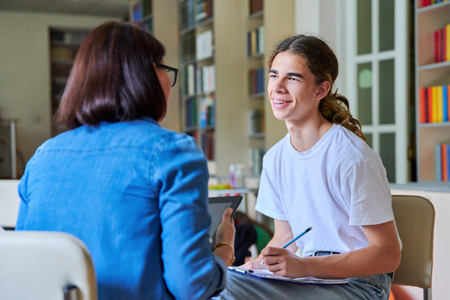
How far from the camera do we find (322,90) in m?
1.48

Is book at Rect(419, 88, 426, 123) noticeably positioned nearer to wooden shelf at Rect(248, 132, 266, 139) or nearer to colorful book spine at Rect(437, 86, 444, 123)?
colorful book spine at Rect(437, 86, 444, 123)

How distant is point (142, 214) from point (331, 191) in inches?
26.3

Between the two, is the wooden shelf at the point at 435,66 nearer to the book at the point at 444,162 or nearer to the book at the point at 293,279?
the book at the point at 444,162

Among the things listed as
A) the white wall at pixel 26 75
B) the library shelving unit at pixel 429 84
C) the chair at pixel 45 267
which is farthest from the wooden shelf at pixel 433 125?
the white wall at pixel 26 75

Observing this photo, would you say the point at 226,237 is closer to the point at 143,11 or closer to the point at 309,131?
the point at 309,131

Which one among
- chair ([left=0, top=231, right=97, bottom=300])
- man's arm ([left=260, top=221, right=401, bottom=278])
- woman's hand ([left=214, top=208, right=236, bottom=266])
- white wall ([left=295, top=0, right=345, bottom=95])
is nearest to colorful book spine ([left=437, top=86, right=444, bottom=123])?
white wall ([left=295, top=0, right=345, bottom=95])

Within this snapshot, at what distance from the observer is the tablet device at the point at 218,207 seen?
3.70 ft

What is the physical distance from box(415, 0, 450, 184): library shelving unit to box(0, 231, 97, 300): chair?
3.02 metres

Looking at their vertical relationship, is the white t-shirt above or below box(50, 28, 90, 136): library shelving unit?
below

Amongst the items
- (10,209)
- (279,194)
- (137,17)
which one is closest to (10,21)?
(137,17)

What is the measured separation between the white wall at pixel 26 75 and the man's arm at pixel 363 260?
8.04 meters

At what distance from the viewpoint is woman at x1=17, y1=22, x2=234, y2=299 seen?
869mm

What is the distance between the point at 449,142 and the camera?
3400 millimetres

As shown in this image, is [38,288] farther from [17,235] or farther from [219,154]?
[219,154]
